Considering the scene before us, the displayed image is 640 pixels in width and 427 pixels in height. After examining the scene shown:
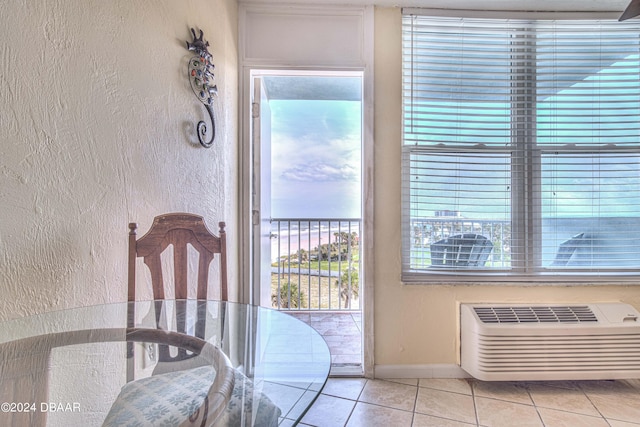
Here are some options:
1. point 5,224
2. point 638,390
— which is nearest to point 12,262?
point 5,224

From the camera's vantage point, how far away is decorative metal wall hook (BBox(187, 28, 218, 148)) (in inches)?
57.3

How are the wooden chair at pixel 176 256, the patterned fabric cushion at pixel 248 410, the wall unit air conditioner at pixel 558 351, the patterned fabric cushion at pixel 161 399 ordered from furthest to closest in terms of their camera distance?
the wall unit air conditioner at pixel 558 351 → the wooden chair at pixel 176 256 → the patterned fabric cushion at pixel 161 399 → the patterned fabric cushion at pixel 248 410

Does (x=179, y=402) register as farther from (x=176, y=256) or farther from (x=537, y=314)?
(x=537, y=314)

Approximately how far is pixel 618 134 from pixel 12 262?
10.2 ft

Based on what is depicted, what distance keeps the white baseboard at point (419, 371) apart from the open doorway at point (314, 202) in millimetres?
299

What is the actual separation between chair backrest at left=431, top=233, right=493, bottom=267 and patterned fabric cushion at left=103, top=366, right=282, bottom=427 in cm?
156

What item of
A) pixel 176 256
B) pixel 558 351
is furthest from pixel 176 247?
pixel 558 351

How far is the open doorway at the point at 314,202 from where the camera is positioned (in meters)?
2.55

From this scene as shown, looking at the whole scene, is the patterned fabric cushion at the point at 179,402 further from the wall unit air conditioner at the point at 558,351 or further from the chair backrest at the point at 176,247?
the wall unit air conditioner at the point at 558,351

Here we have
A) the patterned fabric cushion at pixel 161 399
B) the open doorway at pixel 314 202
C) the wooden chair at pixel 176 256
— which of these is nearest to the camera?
the patterned fabric cushion at pixel 161 399

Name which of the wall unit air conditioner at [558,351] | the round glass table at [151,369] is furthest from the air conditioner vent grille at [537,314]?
the round glass table at [151,369]

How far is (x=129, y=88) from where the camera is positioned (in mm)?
1071

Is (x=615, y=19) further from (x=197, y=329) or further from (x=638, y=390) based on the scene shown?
(x=197, y=329)

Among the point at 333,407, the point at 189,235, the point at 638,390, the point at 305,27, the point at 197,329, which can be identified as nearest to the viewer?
the point at 197,329
